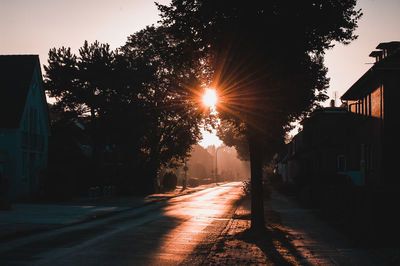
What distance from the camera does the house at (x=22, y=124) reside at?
3184cm

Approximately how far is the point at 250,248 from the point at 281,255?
1.20 m

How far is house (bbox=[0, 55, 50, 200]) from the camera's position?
31.8 m

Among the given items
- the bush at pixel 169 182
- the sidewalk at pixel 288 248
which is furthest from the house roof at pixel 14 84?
the bush at pixel 169 182

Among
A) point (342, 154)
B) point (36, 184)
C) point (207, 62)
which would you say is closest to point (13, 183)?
point (36, 184)

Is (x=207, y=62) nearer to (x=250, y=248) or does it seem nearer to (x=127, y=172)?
(x=250, y=248)

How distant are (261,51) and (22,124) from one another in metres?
24.1

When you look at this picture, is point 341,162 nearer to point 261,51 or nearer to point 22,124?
point 22,124

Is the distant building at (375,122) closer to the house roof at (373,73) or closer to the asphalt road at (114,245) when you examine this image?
the house roof at (373,73)

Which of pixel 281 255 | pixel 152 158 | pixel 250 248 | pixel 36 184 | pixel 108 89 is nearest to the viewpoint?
pixel 281 255

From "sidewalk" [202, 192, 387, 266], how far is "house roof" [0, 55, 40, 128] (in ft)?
67.3

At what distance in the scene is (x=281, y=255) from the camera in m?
10.9

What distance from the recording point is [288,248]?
469 inches

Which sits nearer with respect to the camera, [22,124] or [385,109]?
[385,109]

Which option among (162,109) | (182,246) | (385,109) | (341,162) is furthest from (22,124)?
(341,162)
